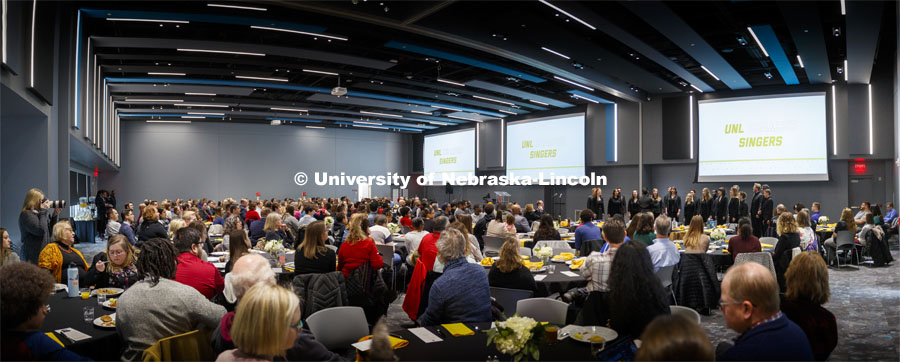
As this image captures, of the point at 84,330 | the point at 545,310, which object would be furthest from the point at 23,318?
the point at 545,310

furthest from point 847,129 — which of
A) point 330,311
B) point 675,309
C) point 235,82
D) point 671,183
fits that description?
point 235,82

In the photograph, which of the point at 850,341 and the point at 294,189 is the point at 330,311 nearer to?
the point at 850,341

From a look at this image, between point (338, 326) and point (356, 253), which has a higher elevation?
point (356, 253)

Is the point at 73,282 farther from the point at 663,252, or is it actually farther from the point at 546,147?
the point at 546,147

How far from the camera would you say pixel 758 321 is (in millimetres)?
1971

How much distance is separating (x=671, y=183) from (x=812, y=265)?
47.9 feet

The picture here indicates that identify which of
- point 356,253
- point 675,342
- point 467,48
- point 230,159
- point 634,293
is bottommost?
point 356,253

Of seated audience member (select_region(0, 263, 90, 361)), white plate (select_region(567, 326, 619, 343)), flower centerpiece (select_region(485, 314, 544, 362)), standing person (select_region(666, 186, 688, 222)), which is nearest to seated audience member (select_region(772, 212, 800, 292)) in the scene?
white plate (select_region(567, 326, 619, 343))

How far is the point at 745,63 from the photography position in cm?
1200

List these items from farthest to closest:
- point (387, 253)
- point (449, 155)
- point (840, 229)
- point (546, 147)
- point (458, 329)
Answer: point (449, 155)
point (546, 147)
point (840, 229)
point (387, 253)
point (458, 329)

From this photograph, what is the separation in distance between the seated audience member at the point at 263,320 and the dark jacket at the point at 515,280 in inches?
99.5

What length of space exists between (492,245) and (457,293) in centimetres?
485

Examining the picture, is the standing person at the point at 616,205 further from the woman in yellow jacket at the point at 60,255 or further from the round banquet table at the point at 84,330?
the round banquet table at the point at 84,330

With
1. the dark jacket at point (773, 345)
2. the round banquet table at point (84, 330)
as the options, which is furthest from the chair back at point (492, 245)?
the dark jacket at point (773, 345)
